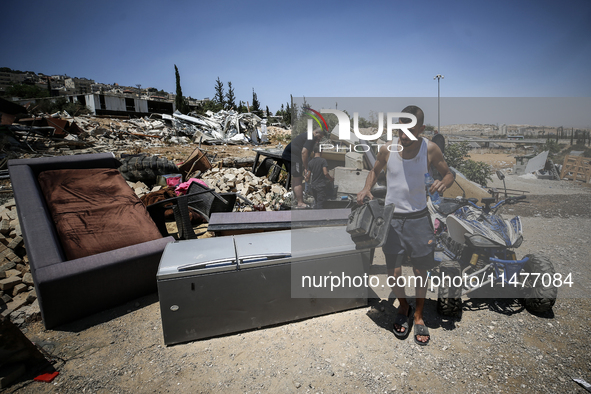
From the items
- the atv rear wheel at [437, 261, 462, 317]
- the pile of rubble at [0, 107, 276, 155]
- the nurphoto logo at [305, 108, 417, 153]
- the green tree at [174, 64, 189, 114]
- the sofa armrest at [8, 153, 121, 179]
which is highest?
the green tree at [174, 64, 189, 114]

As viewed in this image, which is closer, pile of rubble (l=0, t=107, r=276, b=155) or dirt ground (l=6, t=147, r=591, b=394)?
dirt ground (l=6, t=147, r=591, b=394)

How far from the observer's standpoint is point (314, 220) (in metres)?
3.62

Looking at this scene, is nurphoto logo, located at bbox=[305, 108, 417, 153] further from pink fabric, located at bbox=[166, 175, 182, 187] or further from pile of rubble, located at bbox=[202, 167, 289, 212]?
pink fabric, located at bbox=[166, 175, 182, 187]

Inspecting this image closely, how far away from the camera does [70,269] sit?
270 centimetres

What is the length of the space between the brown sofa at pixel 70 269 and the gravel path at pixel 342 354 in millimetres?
162

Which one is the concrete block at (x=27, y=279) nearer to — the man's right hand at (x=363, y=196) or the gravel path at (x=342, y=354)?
the gravel path at (x=342, y=354)

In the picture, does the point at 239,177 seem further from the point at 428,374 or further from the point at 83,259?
the point at 428,374

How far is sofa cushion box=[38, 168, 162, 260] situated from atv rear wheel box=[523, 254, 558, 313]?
4152mm

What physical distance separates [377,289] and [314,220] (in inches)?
44.4

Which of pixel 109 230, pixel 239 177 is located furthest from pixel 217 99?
pixel 109 230

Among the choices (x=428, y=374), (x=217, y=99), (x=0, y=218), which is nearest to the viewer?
(x=428, y=374)

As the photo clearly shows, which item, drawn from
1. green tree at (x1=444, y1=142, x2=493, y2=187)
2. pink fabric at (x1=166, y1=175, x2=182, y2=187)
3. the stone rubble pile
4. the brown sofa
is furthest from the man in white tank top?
the stone rubble pile

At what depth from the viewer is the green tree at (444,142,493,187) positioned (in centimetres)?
306

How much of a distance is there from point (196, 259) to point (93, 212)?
6.70 feet
